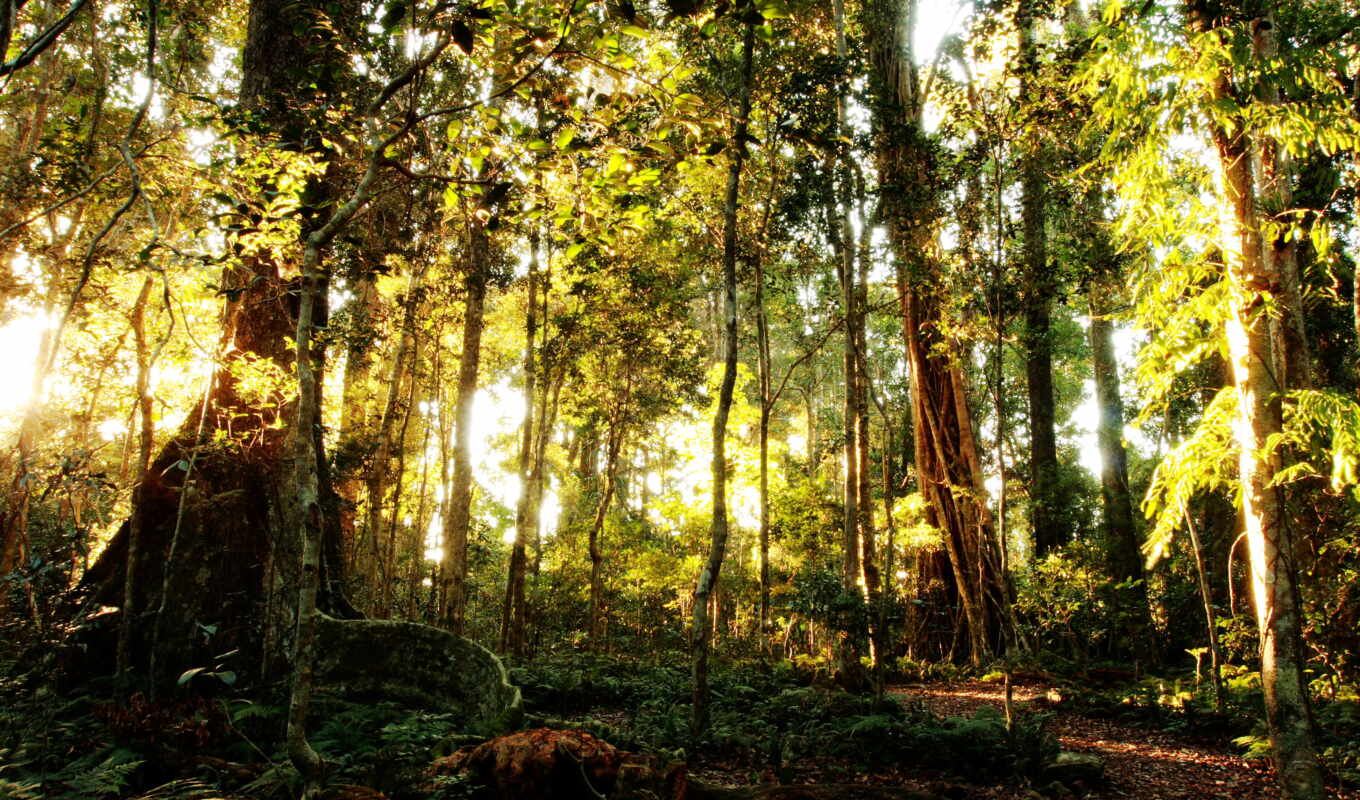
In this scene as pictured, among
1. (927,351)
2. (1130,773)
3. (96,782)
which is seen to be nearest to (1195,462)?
(1130,773)

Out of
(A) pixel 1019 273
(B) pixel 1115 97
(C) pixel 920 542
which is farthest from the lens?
(C) pixel 920 542

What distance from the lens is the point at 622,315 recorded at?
13484 mm

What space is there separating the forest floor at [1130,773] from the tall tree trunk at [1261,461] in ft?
5.75

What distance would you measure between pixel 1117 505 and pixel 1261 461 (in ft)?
29.9

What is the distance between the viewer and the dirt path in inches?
213

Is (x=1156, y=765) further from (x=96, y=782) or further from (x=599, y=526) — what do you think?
(x=599, y=526)

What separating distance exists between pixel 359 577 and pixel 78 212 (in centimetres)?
803

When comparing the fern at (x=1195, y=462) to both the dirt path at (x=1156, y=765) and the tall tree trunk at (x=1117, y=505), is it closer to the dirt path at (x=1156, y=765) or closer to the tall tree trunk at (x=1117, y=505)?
the dirt path at (x=1156, y=765)

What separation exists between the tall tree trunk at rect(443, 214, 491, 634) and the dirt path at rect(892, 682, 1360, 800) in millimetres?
7171

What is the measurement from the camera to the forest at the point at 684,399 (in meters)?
3.92

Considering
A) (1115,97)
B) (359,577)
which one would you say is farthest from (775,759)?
(359,577)

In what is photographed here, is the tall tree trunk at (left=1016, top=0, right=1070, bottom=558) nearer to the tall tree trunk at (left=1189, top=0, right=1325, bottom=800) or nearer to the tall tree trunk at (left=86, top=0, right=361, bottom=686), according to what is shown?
the tall tree trunk at (left=1189, top=0, right=1325, bottom=800)

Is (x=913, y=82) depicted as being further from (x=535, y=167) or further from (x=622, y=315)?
(x=535, y=167)

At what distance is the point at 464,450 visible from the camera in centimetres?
1066
